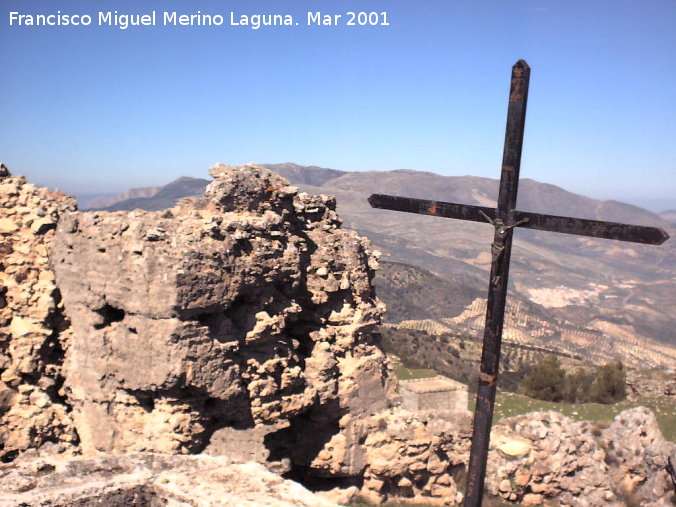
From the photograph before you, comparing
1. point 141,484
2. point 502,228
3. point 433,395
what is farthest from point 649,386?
point 141,484

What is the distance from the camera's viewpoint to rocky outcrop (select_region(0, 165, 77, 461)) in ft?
24.2

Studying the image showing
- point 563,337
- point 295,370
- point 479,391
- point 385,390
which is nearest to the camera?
point 479,391

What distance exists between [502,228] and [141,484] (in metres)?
4.65

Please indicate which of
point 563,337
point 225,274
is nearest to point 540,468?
point 225,274

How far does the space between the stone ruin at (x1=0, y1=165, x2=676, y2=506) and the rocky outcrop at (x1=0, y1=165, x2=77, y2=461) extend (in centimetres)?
2

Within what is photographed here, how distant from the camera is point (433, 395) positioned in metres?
17.9

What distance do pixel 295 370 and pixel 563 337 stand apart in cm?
9725

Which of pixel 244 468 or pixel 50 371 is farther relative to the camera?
pixel 50 371

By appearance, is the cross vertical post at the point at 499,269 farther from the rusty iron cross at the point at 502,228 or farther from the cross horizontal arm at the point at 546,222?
the cross horizontal arm at the point at 546,222

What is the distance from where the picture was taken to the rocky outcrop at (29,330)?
739cm

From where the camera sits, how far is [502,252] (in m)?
5.91

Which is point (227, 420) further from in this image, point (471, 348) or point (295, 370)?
point (471, 348)

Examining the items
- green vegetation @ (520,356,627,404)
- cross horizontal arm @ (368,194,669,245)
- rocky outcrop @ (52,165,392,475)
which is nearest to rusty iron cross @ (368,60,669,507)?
cross horizontal arm @ (368,194,669,245)


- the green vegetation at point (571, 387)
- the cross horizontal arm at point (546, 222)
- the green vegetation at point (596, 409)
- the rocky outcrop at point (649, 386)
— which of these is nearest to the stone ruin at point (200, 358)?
the cross horizontal arm at point (546, 222)
